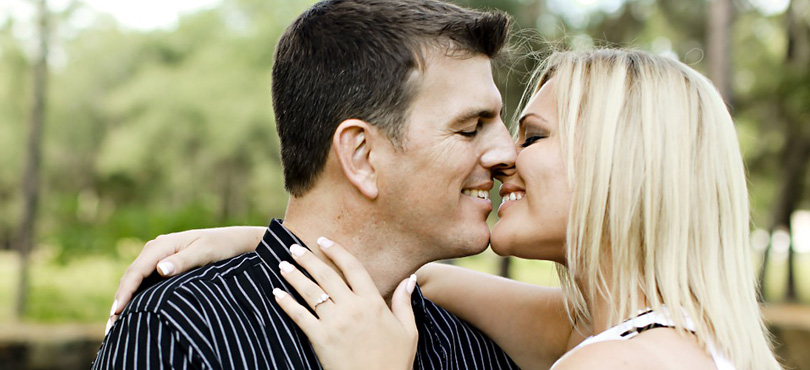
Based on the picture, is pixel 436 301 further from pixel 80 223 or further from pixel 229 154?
pixel 229 154

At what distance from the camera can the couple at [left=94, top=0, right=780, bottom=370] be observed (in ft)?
6.55

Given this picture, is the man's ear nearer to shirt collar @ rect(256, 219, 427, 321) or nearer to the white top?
shirt collar @ rect(256, 219, 427, 321)

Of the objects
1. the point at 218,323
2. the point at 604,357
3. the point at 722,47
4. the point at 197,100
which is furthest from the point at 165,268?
the point at 197,100

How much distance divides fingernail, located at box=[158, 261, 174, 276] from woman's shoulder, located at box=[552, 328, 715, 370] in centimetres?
104

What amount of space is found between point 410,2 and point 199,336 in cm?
108

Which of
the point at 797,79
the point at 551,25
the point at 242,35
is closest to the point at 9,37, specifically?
the point at 242,35

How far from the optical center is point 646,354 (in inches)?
75.3

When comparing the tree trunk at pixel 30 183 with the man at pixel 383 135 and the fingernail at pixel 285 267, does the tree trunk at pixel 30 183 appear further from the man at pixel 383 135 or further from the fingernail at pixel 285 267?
the fingernail at pixel 285 267

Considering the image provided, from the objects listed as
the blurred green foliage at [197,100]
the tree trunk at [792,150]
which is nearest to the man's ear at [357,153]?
the blurred green foliage at [197,100]

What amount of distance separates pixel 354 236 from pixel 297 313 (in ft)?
1.04

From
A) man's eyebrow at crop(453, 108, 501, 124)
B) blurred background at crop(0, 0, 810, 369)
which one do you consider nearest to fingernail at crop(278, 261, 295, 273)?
man's eyebrow at crop(453, 108, 501, 124)

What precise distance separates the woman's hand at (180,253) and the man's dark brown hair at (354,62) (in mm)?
265

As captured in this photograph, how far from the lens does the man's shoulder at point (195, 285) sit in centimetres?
190

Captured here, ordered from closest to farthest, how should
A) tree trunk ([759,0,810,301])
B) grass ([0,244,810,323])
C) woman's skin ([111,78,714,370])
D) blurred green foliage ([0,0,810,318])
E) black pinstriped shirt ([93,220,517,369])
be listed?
black pinstriped shirt ([93,220,517,369])
woman's skin ([111,78,714,370])
grass ([0,244,810,323])
blurred green foliage ([0,0,810,318])
tree trunk ([759,0,810,301])
